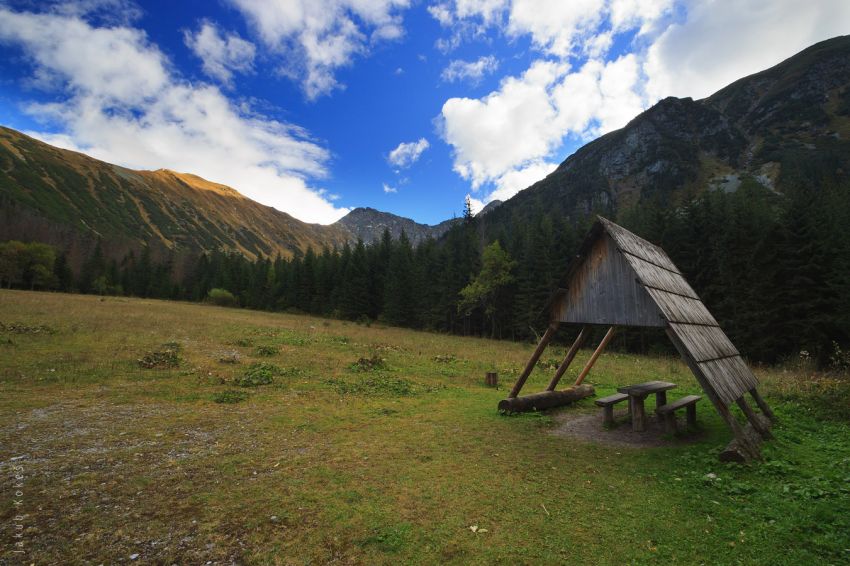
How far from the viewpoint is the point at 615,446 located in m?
9.05

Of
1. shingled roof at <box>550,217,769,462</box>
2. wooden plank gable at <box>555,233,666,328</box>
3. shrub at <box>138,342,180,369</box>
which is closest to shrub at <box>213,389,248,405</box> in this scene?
shrub at <box>138,342,180,369</box>

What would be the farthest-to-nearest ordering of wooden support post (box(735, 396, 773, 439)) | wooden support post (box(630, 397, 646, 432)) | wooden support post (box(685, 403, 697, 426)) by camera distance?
1. wooden support post (box(630, 397, 646, 432))
2. wooden support post (box(685, 403, 697, 426))
3. wooden support post (box(735, 396, 773, 439))

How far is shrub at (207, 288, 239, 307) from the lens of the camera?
76.4 meters

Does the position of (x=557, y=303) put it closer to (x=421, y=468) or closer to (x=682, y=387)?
(x=421, y=468)

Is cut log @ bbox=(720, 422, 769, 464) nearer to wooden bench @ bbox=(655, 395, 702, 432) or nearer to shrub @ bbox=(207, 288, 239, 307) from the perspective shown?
wooden bench @ bbox=(655, 395, 702, 432)

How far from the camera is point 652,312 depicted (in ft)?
28.1

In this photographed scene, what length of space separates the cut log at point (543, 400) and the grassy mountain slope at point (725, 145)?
8556 centimetres

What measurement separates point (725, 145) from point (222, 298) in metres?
161

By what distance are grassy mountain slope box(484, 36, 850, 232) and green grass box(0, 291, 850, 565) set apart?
295ft

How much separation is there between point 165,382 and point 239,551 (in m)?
11.8

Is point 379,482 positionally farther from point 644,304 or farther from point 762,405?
point 762,405

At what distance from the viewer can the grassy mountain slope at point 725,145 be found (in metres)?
103

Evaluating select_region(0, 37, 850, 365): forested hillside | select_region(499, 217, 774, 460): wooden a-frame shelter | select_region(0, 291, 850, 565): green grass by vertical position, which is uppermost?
select_region(0, 37, 850, 365): forested hillside

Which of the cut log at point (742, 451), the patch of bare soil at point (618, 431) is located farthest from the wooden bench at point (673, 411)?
the cut log at point (742, 451)
